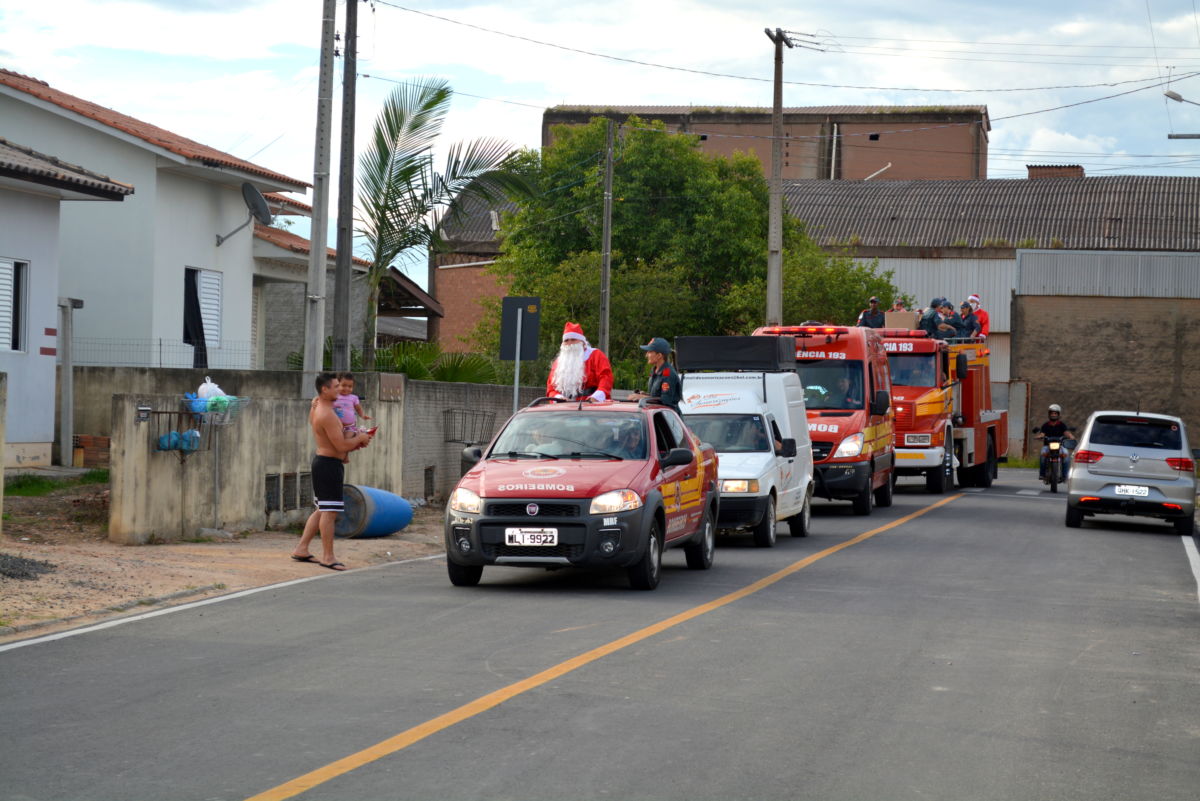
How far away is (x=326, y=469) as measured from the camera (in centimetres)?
1398

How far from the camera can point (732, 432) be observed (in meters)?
18.3

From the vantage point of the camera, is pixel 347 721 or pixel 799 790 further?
pixel 347 721

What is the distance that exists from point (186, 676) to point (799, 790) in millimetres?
3918

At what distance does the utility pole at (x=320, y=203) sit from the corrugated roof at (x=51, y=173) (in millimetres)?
3188

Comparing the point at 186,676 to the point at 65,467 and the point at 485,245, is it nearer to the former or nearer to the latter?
the point at 65,467

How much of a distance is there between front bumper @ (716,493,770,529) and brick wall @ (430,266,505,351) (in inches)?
1814

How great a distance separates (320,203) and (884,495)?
10908mm

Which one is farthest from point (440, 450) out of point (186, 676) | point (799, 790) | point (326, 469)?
point (799, 790)

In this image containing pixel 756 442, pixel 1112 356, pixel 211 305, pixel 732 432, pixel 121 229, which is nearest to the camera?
pixel 756 442

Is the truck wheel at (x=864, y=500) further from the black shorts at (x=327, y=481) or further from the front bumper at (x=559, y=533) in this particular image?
the front bumper at (x=559, y=533)

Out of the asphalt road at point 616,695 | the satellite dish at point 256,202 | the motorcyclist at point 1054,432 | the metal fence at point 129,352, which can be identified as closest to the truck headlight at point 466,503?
the asphalt road at point 616,695

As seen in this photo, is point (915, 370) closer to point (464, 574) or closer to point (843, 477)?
point (843, 477)

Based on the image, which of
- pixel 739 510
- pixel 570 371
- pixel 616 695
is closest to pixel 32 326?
pixel 570 371

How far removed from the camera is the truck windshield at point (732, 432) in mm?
18094
